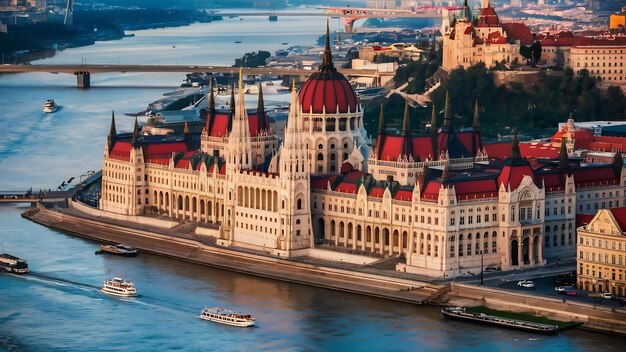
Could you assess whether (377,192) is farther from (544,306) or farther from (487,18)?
(487,18)

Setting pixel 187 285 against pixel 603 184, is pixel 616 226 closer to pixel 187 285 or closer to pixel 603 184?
pixel 603 184

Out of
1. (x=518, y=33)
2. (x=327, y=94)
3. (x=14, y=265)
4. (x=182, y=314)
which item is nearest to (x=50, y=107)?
(x=518, y=33)

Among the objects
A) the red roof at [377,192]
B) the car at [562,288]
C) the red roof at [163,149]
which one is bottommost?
the car at [562,288]

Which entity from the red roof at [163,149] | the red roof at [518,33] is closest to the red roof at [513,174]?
the red roof at [163,149]

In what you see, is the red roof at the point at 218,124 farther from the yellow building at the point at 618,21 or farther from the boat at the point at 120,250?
the yellow building at the point at 618,21

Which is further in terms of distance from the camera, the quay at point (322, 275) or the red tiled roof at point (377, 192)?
the red tiled roof at point (377, 192)

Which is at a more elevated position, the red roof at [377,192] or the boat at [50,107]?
the red roof at [377,192]

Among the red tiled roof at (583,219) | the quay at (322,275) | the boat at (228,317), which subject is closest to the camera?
the quay at (322,275)

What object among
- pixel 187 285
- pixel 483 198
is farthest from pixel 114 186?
pixel 483 198
